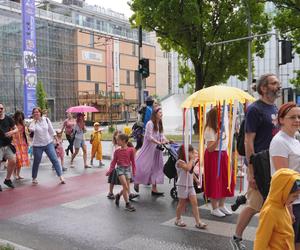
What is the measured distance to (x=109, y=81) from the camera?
82250 mm

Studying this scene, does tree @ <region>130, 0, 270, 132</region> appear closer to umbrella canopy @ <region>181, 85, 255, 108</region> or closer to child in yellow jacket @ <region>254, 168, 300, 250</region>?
umbrella canopy @ <region>181, 85, 255, 108</region>

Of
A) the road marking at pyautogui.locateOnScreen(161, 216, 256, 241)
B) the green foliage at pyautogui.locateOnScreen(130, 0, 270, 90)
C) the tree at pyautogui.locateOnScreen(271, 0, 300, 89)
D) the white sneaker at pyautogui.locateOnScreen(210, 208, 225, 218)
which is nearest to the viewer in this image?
the road marking at pyautogui.locateOnScreen(161, 216, 256, 241)

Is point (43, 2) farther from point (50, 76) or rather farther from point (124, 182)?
point (124, 182)

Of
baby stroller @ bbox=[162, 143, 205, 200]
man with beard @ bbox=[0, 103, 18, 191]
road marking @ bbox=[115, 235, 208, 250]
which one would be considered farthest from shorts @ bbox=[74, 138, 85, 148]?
road marking @ bbox=[115, 235, 208, 250]

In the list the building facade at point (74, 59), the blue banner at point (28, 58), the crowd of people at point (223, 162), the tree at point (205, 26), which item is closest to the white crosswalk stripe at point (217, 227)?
the crowd of people at point (223, 162)

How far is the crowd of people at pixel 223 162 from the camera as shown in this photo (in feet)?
10.1

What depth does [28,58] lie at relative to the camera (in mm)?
27047

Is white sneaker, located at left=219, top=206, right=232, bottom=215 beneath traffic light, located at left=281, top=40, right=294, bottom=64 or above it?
beneath

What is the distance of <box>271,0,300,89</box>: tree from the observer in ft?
80.1

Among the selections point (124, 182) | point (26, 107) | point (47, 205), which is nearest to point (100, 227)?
point (124, 182)

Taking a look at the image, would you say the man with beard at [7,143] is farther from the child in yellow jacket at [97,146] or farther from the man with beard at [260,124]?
the man with beard at [260,124]

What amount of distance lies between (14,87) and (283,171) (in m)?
62.7

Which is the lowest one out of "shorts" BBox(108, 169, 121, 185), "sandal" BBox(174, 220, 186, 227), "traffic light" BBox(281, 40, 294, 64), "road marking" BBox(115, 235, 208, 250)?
"road marking" BBox(115, 235, 208, 250)

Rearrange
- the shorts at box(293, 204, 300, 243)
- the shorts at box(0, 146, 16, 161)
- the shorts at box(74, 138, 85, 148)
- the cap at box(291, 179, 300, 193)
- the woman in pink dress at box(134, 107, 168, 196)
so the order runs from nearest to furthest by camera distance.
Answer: the cap at box(291, 179, 300, 193) → the shorts at box(293, 204, 300, 243) → the woman in pink dress at box(134, 107, 168, 196) → the shorts at box(0, 146, 16, 161) → the shorts at box(74, 138, 85, 148)
